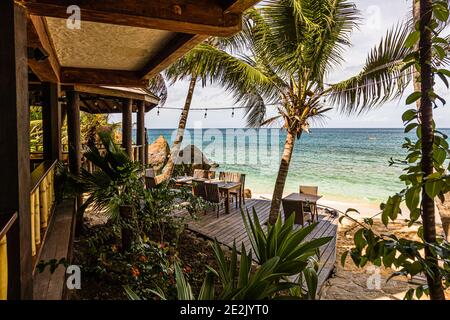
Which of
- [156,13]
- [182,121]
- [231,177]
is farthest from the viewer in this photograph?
[182,121]

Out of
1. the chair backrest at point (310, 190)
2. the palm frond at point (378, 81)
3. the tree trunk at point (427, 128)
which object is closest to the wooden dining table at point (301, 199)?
the chair backrest at point (310, 190)

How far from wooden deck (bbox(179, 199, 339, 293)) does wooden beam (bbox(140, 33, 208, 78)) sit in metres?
2.61

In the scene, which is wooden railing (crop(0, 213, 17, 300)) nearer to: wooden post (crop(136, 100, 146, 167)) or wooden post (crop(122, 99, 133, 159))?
wooden post (crop(122, 99, 133, 159))

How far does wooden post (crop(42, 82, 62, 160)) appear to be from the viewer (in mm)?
4418

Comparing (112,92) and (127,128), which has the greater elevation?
(112,92)


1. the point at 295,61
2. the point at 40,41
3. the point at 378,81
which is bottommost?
the point at 40,41

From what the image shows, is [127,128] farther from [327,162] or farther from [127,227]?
[327,162]

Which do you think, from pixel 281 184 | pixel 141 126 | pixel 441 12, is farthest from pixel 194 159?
pixel 441 12

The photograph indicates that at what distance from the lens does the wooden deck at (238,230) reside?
204 inches

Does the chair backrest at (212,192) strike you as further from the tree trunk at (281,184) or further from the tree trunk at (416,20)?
the tree trunk at (416,20)

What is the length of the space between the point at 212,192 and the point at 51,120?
399cm

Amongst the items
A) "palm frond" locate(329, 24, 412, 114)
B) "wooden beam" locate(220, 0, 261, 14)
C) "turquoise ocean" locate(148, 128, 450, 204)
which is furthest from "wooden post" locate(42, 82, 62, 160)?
"turquoise ocean" locate(148, 128, 450, 204)

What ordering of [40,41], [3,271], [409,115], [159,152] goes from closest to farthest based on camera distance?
[409,115], [3,271], [40,41], [159,152]

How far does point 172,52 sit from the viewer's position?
10.8 ft
